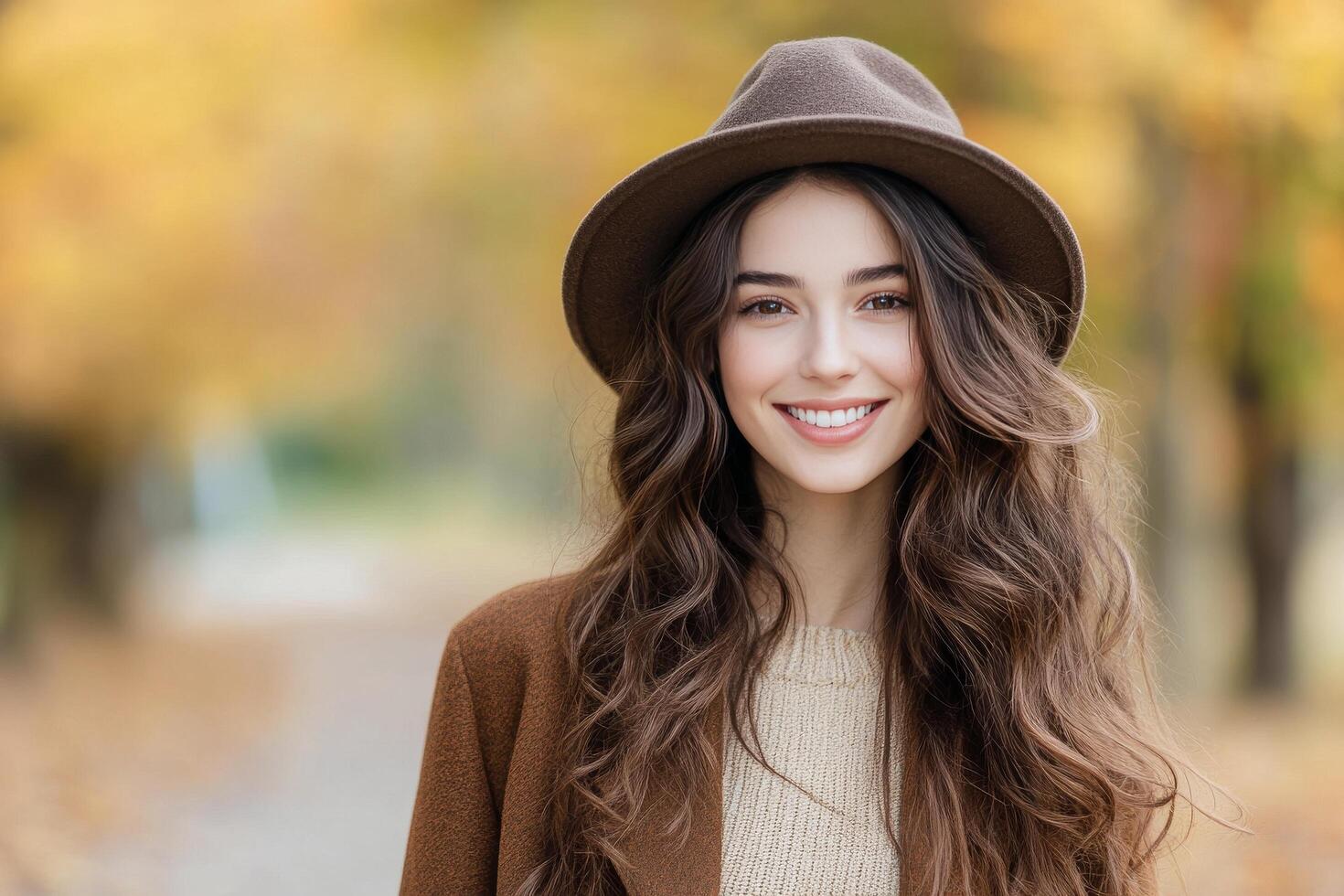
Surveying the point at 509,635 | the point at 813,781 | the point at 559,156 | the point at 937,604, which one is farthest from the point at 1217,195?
the point at 509,635

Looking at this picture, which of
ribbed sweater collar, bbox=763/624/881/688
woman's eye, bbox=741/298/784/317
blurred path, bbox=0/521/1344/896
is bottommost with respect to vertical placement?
blurred path, bbox=0/521/1344/896

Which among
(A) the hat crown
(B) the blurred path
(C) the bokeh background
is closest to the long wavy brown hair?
(A) the hat crown

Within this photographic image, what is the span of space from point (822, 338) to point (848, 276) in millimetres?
112

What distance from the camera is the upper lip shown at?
228cm

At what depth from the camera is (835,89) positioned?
224 centimetres

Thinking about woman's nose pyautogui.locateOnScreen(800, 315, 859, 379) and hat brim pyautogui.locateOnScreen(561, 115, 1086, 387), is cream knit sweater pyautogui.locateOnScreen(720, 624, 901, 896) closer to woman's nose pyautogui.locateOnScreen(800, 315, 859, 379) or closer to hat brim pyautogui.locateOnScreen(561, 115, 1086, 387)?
woman's nose pyautogui.locateOnScreen(800, 315, 859, 379)

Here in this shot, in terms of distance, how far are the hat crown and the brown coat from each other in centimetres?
95

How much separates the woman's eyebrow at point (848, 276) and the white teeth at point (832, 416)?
206 millimetres

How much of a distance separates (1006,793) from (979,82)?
5.33m

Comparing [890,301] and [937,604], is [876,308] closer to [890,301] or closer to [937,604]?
[890,301]

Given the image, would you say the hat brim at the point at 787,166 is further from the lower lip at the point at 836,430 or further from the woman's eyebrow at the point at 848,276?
the lower lip at the point at 836,430

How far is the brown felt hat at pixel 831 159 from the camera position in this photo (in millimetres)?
2189

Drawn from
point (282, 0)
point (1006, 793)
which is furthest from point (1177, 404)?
point (1006, 793)

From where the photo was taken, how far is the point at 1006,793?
91.5 inches
